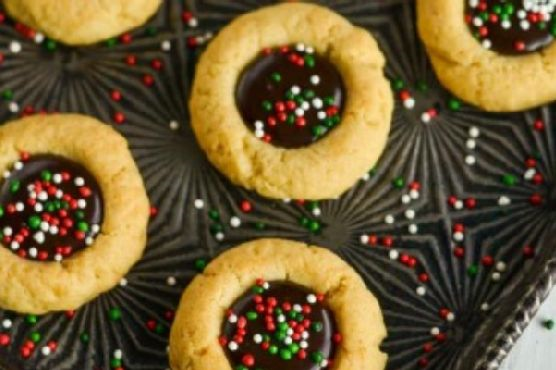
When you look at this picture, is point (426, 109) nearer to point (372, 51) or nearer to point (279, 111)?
point (372, 51)

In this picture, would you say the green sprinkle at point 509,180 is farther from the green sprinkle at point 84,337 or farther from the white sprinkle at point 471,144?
the green sprinkle at point 84,337

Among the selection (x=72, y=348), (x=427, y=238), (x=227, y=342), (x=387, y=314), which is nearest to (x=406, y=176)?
(x=427, y=238)

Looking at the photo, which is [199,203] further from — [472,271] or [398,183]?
[472,271]

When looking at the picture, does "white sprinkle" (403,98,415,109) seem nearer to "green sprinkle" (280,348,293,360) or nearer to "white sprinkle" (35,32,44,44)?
"green sprinkle" (280,348,293,360)

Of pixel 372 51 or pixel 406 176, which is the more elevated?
pixel 372 51

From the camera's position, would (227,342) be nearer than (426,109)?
Yes

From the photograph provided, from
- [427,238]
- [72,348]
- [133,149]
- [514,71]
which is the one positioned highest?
[514,71]

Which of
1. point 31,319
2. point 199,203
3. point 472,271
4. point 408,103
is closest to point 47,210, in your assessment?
point 31,319
